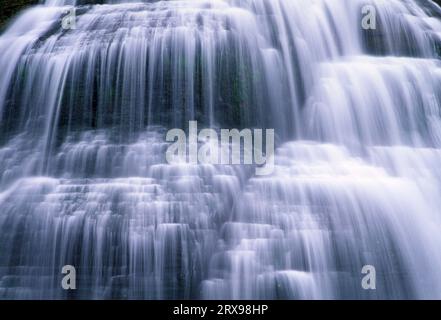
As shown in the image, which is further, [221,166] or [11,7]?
[11,7]

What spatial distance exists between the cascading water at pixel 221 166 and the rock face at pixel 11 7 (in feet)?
2.95

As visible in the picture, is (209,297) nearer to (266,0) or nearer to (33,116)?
(33,116)

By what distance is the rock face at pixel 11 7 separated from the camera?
1338cm

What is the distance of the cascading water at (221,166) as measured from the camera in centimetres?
797

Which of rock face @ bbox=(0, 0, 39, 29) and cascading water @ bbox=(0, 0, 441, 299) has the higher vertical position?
rock face @ bbox=(0, 0, 39, 29)

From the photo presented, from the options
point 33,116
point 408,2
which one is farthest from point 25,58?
point 408,2

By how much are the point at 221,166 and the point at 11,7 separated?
7.52m

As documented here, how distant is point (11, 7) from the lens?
13805 mm

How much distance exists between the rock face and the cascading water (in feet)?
2.95

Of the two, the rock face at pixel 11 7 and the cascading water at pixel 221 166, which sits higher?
the rock face at pixel 11 7

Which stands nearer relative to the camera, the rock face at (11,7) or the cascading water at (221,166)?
the cascading water at (221,166)

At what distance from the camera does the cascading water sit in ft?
26.2

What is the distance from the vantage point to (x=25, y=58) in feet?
36.3

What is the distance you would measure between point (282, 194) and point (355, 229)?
1138 mm
